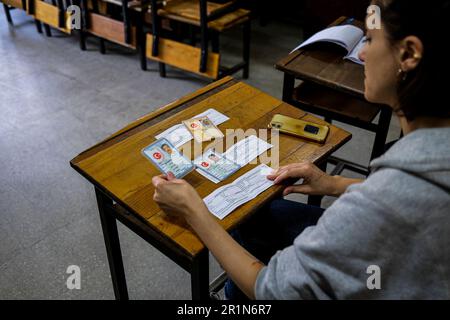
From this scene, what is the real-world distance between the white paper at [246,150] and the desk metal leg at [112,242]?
374 mm

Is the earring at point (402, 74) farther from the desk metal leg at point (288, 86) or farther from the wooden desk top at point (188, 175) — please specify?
the desk metal leg at point (288, 86)

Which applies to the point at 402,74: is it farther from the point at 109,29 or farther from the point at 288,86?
the point at 109,29

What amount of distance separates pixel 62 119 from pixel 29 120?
0.68 ft

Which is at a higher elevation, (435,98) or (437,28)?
(437,28)

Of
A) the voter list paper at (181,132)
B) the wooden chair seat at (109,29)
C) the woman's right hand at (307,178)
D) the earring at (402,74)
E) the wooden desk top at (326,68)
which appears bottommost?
the wooden chair seat at (109,29)

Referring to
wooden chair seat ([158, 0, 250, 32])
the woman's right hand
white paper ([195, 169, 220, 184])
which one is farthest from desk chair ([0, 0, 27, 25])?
the woman's right hand

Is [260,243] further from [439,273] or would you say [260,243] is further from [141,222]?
[439,273]

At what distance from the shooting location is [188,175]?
3.88ft

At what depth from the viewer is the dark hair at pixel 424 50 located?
66 cm

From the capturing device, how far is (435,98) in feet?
2.35

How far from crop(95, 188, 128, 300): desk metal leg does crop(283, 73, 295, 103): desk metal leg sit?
88 cm

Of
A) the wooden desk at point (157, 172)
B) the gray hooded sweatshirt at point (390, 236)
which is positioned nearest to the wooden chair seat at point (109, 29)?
the wooden desk at point (157, 172)

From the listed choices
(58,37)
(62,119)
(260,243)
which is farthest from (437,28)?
(58,37)
